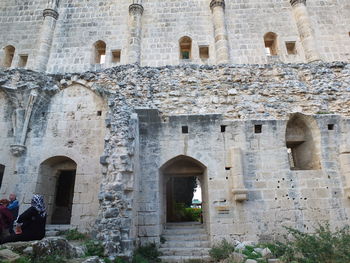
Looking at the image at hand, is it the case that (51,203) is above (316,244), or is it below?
above

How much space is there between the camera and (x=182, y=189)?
15391 millimetres

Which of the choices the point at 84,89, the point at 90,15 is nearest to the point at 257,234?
the point at 84,89

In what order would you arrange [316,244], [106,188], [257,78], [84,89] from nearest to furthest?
[316,244] → [106,188] → [257,78] → [84,89]

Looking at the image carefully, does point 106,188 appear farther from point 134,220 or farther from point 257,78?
point 257,78

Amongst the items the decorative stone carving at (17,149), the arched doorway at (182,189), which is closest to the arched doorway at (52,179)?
the decorative stone carving at (17,149)

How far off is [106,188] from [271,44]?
11521mm

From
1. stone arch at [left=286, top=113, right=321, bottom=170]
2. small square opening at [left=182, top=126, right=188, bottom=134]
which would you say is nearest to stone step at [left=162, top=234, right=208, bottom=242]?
small square opening at [left=182, top=126, right=188, bottom=134]

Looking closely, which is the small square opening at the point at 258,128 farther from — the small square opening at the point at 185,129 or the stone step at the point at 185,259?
the stone step at the point at 185,259

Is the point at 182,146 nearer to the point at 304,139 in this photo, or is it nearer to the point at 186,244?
the point at 186,244

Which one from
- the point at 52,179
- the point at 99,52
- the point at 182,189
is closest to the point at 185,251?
the point at 52,179

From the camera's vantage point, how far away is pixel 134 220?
259 inches

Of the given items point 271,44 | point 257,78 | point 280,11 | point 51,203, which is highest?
point 280,11

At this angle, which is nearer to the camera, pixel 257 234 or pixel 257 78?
pixel 257 234

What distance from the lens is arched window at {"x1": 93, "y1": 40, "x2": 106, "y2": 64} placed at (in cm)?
1292
